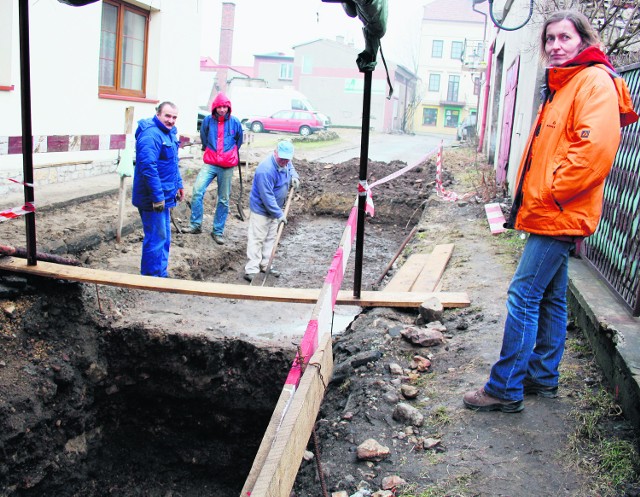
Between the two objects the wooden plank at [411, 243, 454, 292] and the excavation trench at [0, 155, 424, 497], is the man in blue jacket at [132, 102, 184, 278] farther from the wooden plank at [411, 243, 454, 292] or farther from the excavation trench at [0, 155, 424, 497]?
the wooden plank at [411, 243, 454, 292]

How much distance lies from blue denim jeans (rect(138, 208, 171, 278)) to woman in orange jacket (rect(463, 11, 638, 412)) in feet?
12.6

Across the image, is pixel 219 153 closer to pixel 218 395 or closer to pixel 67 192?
pixel 67 192

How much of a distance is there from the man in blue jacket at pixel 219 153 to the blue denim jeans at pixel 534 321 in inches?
236

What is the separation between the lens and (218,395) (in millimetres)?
5684

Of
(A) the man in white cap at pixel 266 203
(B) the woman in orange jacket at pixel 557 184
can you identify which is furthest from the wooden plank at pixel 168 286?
(A) the man in white cap at pixel 266 203

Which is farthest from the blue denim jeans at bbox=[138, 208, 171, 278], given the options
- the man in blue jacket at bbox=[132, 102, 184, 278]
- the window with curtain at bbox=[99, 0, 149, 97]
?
the window with curtain at bbox=[99, 0, 149, 97]

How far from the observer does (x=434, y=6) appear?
65625 mm

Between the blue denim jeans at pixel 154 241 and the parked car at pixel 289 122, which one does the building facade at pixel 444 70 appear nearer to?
the parked car at pixel 289 122

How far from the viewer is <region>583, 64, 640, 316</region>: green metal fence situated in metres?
4.11

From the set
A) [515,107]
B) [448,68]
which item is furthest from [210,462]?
[448,68]

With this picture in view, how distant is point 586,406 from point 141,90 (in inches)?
408

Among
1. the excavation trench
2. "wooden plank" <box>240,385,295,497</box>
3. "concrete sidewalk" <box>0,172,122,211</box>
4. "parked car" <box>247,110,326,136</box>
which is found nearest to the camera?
"wooden plank" <box>240,385,295,497</box>

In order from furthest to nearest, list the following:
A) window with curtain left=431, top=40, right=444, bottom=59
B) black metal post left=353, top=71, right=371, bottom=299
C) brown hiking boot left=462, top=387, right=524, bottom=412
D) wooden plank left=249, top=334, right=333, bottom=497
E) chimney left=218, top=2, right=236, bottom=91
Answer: window with curtain left=431, top=40, right=444, bottom=59 → chimney left=218, top=2, right=236, bottom=91 → black metal post left=353, top=71, right=371, bottom=299 → brown hiking boot left=462, top=387, right=524, bottom=412 → wooden plank left=249, top=334, right=333, bottom=497

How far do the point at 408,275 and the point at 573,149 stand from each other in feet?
12.4
